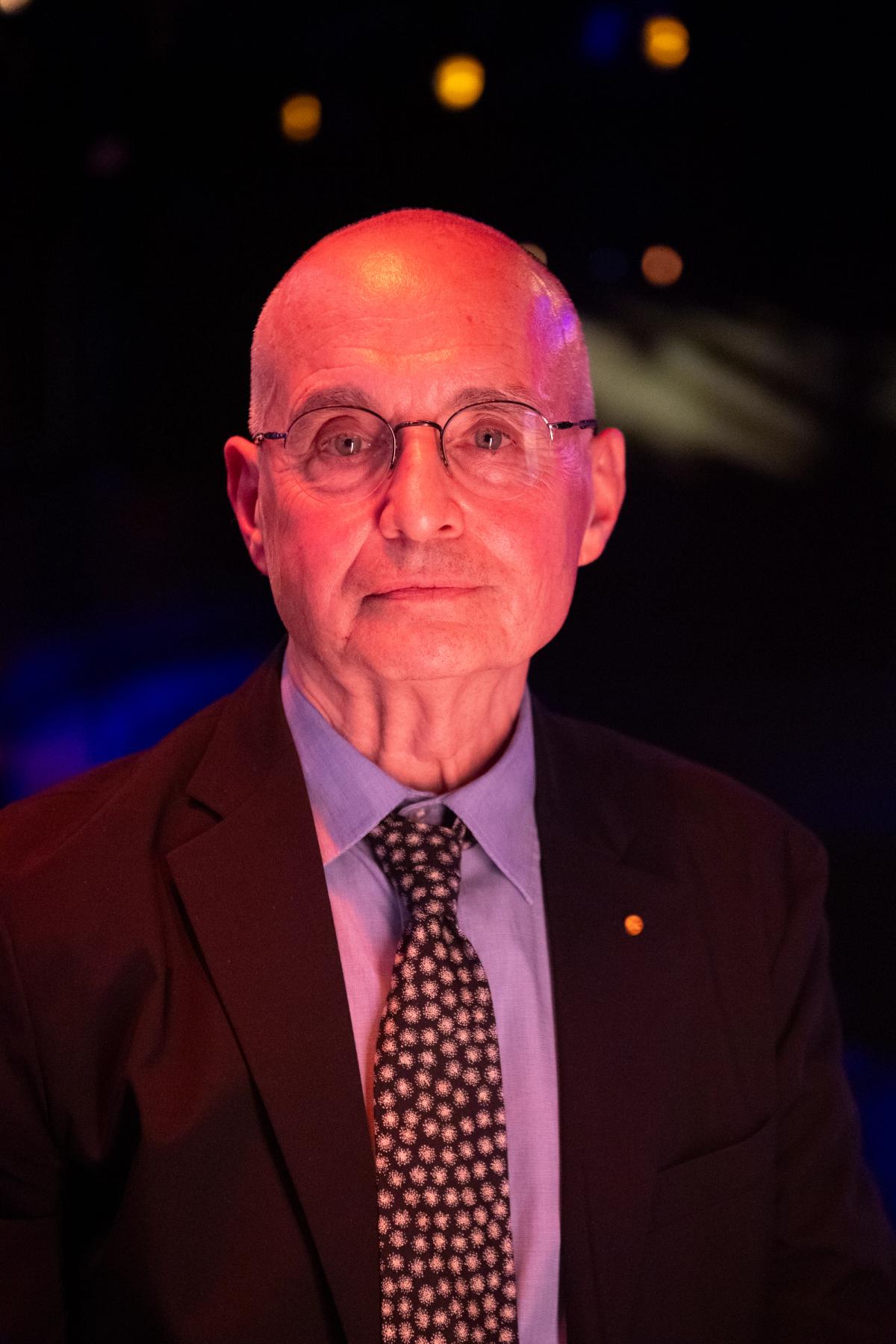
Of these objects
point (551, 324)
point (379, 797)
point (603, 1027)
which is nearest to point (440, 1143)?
point (603, 1027)

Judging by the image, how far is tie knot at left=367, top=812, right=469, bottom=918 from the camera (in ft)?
5.55

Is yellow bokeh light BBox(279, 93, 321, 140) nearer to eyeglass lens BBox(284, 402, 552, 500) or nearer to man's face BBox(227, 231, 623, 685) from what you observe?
man's face BBox(227, 231, 623, 685)

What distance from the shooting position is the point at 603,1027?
5.74ft

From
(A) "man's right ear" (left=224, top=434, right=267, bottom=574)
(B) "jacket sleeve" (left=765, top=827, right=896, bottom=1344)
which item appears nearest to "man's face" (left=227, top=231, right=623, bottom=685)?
(A) "man's right ear" (left=224, top=434, right=267, bottom=574)

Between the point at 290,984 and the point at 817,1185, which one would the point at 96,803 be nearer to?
the point at 290,984

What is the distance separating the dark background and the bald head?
1.51 feet

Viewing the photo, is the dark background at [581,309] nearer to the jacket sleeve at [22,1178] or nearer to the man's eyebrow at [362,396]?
the man's eyebrow at [362,396]

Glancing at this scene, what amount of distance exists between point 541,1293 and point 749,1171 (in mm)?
363

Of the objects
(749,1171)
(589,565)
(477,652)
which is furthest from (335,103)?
(749,1171)

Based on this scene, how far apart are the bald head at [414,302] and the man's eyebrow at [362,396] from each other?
0.05 m

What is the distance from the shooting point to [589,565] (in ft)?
7.88

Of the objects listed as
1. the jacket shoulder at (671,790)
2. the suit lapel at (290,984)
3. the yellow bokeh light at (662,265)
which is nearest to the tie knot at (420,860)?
the suit lapel at (290,984)

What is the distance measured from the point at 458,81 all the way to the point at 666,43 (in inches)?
15.0

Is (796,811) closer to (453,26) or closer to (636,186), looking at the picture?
(636,186)
